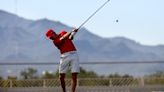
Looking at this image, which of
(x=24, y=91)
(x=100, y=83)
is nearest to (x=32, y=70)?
(x=100, y=83)

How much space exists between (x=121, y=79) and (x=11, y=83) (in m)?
3.75

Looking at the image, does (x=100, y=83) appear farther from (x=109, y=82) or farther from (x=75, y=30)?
(x=75, y=30)

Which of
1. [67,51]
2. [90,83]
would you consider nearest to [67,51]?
[67,51]

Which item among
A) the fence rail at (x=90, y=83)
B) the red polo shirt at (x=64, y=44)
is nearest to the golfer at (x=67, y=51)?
the red polo shirt at (x=64, y=44)

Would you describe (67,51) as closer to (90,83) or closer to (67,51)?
(67,51)

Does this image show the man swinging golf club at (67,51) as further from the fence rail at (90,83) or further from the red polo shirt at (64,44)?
the fence rail at (90,83)

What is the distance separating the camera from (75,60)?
431 inches

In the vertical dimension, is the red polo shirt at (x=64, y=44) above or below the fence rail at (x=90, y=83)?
above

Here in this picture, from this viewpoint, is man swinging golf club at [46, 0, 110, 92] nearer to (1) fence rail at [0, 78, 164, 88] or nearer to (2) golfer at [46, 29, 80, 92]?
(2) golfer at [46, 29, 80, 92]

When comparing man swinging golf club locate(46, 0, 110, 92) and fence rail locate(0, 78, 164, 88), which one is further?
fence rail locate(0, 78, 164, 88)

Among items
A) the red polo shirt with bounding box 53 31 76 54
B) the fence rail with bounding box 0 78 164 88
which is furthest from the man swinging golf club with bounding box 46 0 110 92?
the fence rail with bounding box 0 78 164 88

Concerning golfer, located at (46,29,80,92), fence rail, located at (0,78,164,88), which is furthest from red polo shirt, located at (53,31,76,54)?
fence rail, located at (0,78,164,88)

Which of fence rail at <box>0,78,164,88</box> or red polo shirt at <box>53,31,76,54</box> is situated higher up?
red polo shirt at <box>53,31,76,54</box>

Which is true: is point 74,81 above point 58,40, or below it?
below
